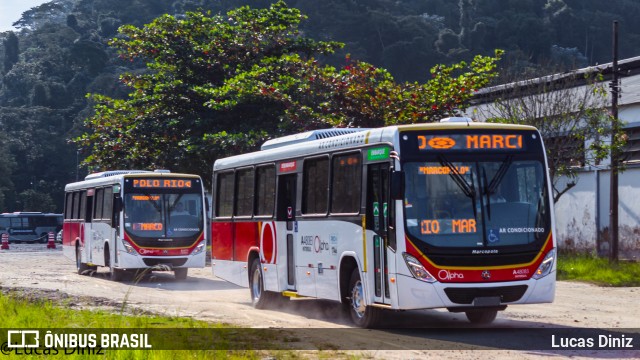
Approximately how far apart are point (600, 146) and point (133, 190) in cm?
1274

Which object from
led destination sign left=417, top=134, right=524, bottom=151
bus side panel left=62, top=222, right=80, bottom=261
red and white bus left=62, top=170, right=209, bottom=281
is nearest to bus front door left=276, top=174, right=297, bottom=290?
led destination sign left=417, top=134, right=524, bottom=151

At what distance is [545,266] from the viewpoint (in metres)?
14.5

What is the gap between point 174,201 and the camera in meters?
28.3

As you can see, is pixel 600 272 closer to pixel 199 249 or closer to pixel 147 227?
pixel 199 249

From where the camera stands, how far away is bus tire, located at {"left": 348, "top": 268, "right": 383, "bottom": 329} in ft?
49.8

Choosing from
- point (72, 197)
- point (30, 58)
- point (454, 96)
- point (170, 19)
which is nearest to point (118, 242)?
point (72, 197)

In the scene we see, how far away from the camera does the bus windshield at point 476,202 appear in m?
14.2

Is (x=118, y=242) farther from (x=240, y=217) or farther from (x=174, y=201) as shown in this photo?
(x=240, y=217)

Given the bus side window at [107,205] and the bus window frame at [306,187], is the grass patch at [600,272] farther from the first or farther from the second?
the bus side window at [107,205]

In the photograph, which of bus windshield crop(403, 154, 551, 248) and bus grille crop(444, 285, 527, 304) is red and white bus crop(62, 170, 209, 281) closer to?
bus windshield crop(403, 154, 551, 248)

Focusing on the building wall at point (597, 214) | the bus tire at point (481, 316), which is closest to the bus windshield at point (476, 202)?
the bus tire at point (481, 316)

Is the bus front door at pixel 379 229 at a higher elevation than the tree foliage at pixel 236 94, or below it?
below

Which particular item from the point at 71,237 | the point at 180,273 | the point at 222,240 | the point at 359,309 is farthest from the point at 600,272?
the point at 71,237

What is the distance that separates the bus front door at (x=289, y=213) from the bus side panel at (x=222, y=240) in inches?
117
